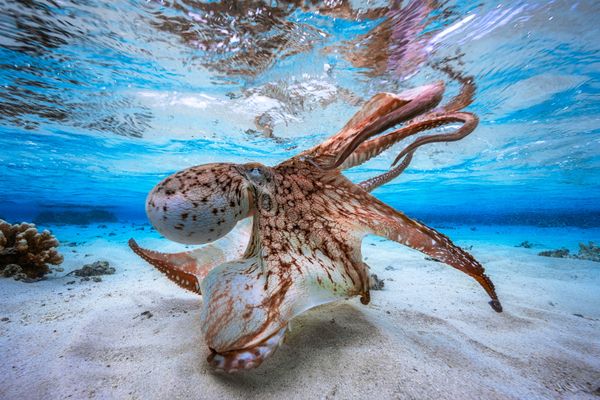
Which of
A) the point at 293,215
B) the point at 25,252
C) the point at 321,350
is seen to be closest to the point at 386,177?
the point at 293,215

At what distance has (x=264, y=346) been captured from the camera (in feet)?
4.61

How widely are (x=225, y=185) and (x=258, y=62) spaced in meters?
5.34

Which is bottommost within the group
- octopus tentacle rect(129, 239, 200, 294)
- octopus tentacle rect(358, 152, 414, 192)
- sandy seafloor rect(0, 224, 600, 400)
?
sandy seafloor rect(0, 224, 600, 400)

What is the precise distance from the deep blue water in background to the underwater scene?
6 cm

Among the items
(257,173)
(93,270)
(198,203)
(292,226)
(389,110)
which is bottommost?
(93,270)

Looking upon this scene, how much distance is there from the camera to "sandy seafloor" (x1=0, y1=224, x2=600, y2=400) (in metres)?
1.57

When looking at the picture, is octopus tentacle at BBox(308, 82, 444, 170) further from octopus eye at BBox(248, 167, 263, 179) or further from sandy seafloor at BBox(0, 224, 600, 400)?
sandy seafloor at BBox(0, 224, 600, 400)

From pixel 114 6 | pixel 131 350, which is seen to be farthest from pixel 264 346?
pixel 114 6

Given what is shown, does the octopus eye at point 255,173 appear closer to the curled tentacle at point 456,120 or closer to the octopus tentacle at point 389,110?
the octopus tentacle at point 389,110

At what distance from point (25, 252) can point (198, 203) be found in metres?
5.28

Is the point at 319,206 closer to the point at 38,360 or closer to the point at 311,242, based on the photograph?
the point at 311,242

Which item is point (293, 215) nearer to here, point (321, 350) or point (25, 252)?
point (321, 350)

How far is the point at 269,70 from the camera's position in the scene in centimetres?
641

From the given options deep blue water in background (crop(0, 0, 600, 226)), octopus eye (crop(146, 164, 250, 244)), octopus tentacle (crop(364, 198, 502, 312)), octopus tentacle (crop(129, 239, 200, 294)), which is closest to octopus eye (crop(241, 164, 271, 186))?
octopus eye (crop(146, 164, 250, 244))
